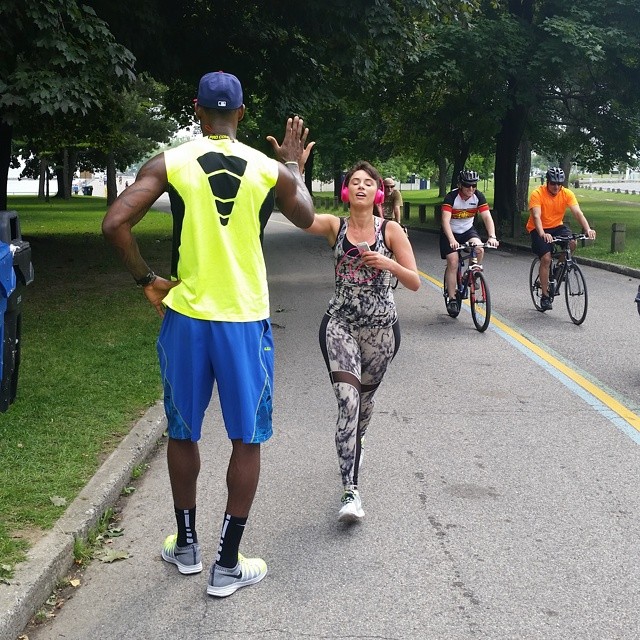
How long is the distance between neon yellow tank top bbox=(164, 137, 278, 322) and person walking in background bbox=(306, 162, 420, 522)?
1.09 m

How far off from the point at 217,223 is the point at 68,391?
4.07 meters

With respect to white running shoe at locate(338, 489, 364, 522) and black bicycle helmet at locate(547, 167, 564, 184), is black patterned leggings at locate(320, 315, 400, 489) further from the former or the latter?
black bicycle helmet at locate(547, 167, 564, 184)

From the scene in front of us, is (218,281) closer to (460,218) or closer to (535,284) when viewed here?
(460,218)

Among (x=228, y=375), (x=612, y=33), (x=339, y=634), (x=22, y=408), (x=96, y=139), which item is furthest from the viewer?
(x=96, y=139)

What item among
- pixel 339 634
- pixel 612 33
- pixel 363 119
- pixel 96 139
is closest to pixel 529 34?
pixel 612 33

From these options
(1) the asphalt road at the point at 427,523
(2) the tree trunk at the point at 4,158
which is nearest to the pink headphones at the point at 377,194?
(1) the asphalt road at the point at 427,523

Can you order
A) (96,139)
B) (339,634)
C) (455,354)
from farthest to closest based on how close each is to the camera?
(96,139), (455,354), (339,634)

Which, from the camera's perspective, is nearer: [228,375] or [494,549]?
[228,375]

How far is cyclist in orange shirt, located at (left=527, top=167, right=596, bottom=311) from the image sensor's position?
38.3 feet

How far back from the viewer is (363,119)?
142ft

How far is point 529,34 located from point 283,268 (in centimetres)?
1084

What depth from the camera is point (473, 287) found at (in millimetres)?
11398

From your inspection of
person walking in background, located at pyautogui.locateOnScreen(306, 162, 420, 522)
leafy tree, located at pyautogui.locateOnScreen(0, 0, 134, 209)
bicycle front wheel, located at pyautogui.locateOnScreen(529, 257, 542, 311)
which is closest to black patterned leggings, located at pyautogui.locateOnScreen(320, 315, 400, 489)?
person walking in background, located at pyautogui.locateOnScreen(306, 162, 420, 522)

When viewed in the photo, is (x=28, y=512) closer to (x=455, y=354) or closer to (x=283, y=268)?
(x=455, y=354)
